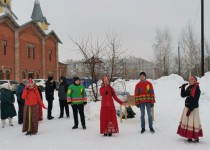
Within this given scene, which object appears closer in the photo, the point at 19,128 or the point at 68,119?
the point at 19,128

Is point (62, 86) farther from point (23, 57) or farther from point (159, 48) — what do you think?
point (159, 48)

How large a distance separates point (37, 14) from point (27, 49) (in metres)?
11.4

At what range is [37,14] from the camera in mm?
47750

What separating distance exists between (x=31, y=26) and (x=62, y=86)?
100 feet

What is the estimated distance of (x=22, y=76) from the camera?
123ft

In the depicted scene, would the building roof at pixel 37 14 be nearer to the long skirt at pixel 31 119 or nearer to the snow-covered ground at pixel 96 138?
the snow-covered ground at pixel 96 138

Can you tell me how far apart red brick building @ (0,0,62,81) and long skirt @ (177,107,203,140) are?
29942 millimetres

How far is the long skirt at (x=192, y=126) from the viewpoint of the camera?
22.1 feet

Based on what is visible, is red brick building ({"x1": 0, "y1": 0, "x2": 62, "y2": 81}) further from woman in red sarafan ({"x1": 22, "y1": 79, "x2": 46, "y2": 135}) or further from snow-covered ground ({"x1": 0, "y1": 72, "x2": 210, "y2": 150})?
woman in red sarafan ({"x1": 22, "y1": 79, "x2": 46, "y2": 135})

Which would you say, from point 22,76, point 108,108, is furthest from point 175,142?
point 22,76

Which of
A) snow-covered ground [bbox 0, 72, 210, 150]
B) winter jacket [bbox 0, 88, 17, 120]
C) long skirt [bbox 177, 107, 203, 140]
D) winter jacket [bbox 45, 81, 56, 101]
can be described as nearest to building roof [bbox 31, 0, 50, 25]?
winter jacket [bbox 45, 81, 56, 101]

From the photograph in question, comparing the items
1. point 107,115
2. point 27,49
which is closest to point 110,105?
point 107,115

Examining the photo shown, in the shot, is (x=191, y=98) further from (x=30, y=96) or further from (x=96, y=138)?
(x=30, y=96)

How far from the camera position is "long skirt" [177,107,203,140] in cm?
675
